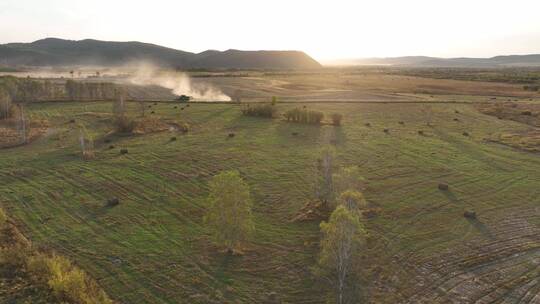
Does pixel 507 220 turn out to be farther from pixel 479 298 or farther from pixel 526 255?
pixel 479 298

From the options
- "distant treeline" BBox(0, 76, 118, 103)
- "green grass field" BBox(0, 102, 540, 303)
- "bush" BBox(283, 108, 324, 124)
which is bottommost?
→ "green grass field" BBox(0, 102, 540, 303)

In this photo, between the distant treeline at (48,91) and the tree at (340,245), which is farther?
the distant treeline at (48,91)

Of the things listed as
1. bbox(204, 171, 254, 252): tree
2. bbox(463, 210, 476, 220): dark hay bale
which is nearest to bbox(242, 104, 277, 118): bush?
bbox(463, 210, 476, 220): dark hay bale

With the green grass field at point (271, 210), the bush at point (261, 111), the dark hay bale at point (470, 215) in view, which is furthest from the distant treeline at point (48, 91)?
the dark hay bale at point (470, 215)

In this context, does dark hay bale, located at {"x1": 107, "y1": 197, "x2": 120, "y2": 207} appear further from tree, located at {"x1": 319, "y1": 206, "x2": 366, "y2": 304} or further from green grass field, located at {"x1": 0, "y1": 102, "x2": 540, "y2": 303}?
tree, located at {"x1": 319, "y1": 206, "x2": 366, "y2": 304}

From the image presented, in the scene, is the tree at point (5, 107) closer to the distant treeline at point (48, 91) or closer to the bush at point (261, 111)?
the distant treeline at point (48, 91)

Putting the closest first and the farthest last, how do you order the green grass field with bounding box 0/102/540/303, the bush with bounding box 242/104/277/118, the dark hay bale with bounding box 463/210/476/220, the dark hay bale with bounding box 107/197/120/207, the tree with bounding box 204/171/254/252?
the green grass field with bounding box 0/102/540/303 < the tree with bounding box 204/171/254/252 < the dark hay bale with bounding box 463/210/476/220 < the dark hay bale with bounding box 107/197/120/207 < the bush with bounding box 242/104/277/118

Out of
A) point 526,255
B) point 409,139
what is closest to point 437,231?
point 526,255
